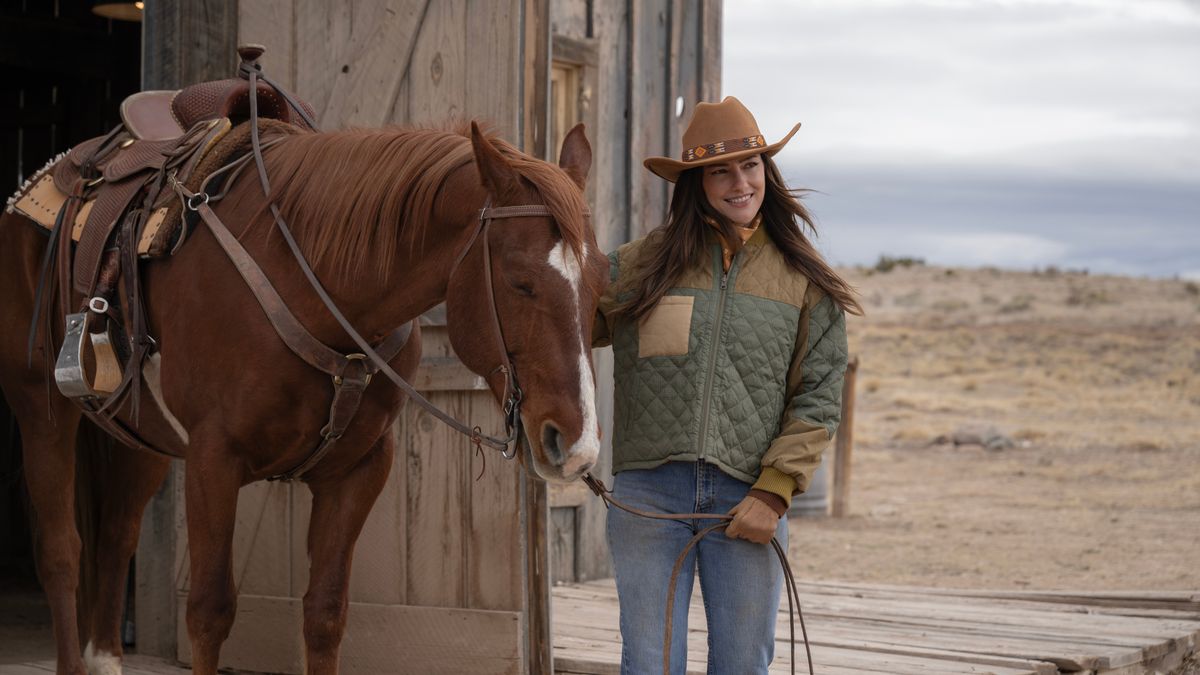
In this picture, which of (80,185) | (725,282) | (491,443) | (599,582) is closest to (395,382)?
(491,443)

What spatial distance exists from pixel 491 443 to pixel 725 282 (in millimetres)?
701

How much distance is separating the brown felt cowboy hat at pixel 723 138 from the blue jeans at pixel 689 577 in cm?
74

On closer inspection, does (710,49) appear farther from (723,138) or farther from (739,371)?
(739,371)

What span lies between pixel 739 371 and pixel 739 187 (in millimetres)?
448

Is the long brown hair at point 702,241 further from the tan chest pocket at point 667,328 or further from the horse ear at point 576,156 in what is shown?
the horse ear at point 576,156

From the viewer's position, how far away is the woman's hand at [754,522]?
2973 millimetres

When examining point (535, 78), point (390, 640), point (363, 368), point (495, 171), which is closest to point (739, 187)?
point (495, 171)

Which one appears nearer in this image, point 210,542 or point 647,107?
point 210,542

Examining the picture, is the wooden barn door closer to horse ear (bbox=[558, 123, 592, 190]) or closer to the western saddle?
the western saddle

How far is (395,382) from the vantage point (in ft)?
11.1

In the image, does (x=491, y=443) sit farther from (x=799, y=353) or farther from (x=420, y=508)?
(x=420, y=508)

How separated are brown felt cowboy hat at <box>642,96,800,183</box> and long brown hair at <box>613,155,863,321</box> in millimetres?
82

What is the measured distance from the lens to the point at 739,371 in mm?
3115

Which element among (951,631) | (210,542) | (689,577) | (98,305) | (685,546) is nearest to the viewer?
(685,546)
